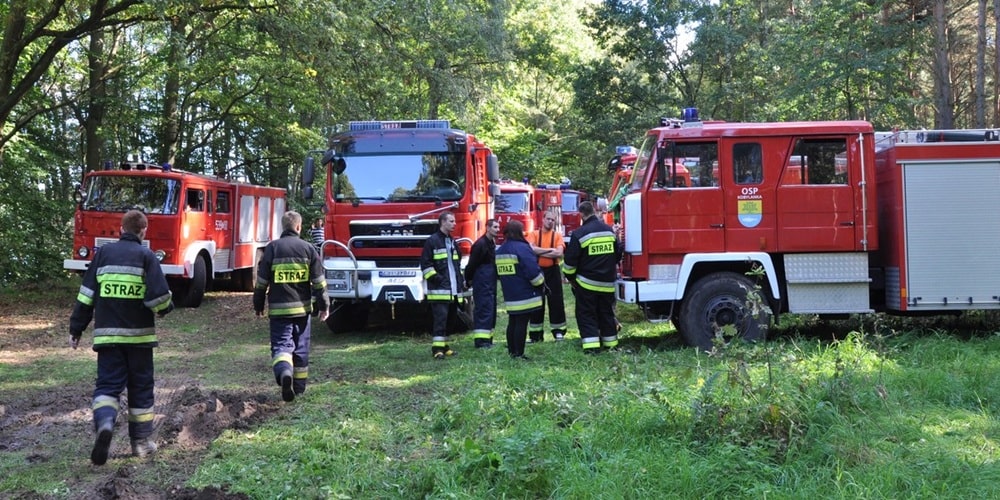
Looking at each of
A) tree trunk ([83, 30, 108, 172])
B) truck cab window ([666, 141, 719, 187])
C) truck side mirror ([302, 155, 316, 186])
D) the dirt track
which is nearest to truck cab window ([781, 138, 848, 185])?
truck cab window ([666, 141, 719, 187])

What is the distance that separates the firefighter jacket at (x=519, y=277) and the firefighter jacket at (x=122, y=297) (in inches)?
151

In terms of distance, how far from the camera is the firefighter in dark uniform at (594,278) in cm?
818

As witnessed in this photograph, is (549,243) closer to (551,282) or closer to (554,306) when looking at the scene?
(551,282)

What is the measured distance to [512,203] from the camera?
20.4 meters

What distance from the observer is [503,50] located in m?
21.5

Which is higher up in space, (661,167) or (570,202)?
(570,202)

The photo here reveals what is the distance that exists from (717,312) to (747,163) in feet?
5.47

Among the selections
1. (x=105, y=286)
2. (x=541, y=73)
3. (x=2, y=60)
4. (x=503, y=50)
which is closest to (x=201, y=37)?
(x=2, y=60)

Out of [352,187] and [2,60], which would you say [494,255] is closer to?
[352,187]

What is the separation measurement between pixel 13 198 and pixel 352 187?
1264 centimetres

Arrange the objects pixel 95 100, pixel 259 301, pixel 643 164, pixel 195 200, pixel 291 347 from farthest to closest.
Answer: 1. pixel 95 100
2. pixel 195 200
3. pixel 643 164
4. pixel 259 301
5. pixel 291 347

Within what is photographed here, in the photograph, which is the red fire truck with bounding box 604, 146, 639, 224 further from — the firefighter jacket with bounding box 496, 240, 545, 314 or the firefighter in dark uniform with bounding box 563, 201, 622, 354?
the firefighter jacket with bounding box 496, 240, 545, 314

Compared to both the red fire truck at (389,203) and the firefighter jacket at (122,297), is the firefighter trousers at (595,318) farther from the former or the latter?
the firefighter jacket at (122,297)

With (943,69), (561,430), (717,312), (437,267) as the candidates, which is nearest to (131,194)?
(437,267)
